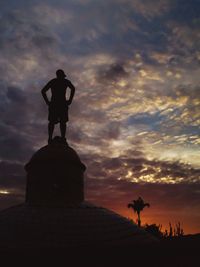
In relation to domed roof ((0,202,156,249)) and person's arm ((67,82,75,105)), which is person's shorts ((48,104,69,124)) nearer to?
person's arm ((67,82,75,105))

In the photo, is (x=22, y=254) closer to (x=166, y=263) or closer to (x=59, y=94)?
(x=166, y=263)

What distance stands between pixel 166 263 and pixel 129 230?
1.20 meters

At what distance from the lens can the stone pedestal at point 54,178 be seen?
8.53 m

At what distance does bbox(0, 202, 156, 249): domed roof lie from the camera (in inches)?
267

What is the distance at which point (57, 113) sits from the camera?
32.2 ft

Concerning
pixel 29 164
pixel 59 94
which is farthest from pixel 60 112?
pixel 29 164

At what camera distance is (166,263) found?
295 inches

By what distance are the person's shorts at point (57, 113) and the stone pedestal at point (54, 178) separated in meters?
1.05

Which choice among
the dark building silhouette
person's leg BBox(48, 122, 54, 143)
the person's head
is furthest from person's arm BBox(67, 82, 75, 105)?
the dark building silhouette

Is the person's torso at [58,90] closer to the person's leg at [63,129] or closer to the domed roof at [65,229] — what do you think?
the person's leg at [63,129]

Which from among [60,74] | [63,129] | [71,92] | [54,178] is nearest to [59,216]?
[54,178]

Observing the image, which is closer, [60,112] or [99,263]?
[99,263]

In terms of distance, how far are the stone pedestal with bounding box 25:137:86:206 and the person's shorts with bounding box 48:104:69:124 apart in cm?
105

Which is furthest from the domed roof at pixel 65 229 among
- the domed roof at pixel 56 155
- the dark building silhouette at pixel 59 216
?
the domed roof at pixel 56 155
